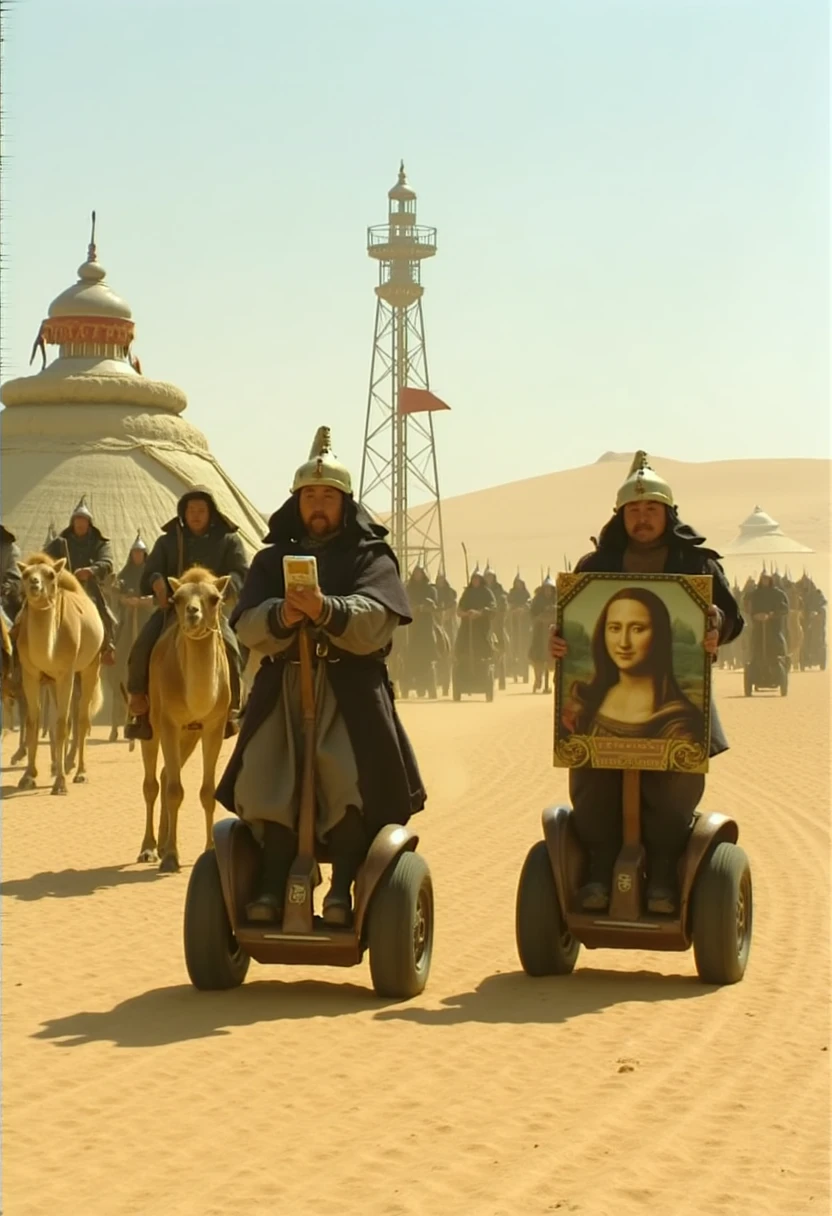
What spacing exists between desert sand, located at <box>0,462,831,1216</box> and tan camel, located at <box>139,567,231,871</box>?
0.77 m

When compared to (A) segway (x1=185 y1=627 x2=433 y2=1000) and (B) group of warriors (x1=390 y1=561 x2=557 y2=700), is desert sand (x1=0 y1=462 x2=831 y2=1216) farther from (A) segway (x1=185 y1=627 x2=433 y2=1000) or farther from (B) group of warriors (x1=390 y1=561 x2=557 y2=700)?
(B) group of warriors (x1=390 y1=561 x2=557 y2=700)

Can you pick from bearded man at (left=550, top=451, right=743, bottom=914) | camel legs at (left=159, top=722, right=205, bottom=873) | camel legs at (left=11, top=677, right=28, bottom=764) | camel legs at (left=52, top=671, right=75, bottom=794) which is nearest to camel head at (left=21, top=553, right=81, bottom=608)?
camel legs at (left=52, top=671, right=75, bottom=794)

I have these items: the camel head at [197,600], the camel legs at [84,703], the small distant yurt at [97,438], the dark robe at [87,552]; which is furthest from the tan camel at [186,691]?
the small distant yurt at [97,438]

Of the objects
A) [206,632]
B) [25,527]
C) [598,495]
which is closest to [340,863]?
[206,632]

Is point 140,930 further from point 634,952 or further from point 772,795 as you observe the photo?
point 772,795

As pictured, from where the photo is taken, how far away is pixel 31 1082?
7.35 m

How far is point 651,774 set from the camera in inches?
369

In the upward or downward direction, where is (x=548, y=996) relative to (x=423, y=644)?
downward

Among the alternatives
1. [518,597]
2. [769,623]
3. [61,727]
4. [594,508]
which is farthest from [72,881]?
[594,508]

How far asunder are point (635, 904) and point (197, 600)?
15.0 feet

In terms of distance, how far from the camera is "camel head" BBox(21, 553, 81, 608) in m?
17.6

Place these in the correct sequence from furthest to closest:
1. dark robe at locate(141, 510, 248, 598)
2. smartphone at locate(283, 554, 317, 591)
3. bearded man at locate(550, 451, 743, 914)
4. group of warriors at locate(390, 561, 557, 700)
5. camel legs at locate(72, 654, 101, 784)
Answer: group of warriors at locate(390, 561, 557, 700) → camel legs at locate(72, 654, 101, 784) → dark robe at locate(141, 510, 248, 598) → bearded man at locate(550, 451, 743, 914) → smartphone at locate(283, 554, 317, 591)

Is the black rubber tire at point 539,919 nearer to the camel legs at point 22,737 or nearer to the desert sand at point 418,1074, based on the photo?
the desert sand at point 418,1074

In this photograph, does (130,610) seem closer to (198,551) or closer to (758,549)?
(198,551)
